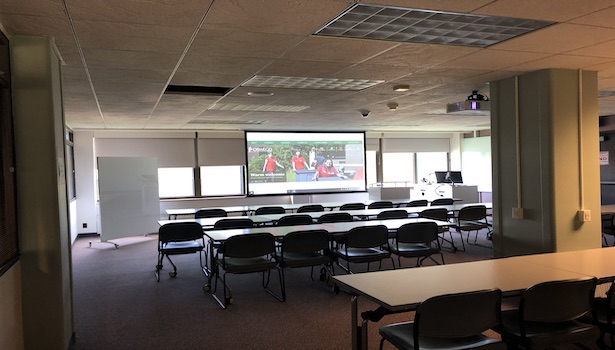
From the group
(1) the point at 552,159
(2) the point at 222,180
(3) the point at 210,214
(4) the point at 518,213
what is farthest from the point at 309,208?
(2) the point at 222,180

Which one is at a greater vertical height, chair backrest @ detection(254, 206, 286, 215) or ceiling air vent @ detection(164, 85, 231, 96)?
ceiling air vent @ detection(164, 85, 231, 96)

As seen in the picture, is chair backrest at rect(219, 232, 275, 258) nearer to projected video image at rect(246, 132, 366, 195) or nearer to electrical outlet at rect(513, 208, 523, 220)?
electrical outlet at rect(513, 208, 523, 220)

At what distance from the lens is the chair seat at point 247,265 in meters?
4.94

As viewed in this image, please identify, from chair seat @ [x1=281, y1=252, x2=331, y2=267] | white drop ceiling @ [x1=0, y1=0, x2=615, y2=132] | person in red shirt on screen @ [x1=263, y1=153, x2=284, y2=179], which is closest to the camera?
white drop ceiling @ [x1=0, y1=0, x2=615, y2=132]

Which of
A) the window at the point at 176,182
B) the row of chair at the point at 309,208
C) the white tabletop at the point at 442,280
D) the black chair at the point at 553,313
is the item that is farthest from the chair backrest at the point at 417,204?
the black chair at the point at 553,313

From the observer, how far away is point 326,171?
1213cm

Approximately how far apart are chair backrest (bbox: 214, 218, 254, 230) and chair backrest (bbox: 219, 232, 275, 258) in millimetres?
1335

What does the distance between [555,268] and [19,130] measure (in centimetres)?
418

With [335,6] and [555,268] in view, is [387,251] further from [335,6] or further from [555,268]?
[335,6]

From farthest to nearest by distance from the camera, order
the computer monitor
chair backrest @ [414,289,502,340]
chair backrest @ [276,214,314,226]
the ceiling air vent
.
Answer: the computer monitor → chair backrest @ [276,214,314,226] → the ceiling air vent → chair backrest @ [414,289,502,340]

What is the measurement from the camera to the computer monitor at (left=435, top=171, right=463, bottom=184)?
12.1 metres

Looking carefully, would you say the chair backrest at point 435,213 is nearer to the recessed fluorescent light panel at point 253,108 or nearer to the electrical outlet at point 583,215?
the electrical outlet at point 583,215

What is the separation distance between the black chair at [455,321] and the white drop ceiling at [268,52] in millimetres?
1881

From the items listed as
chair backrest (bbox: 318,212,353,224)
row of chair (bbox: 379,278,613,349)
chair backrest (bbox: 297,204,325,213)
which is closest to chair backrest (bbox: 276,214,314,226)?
chair backrest (bbox: 318,212,353,224)
